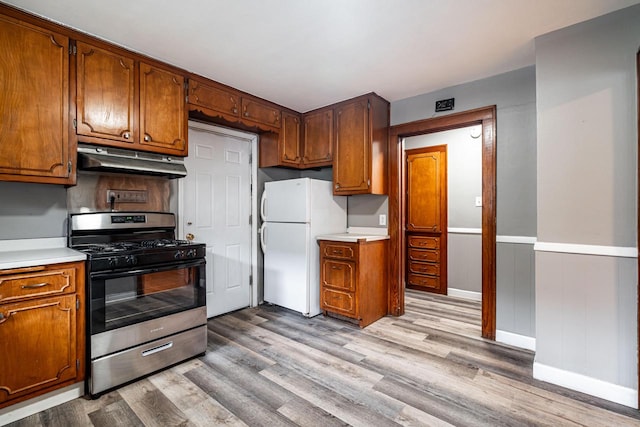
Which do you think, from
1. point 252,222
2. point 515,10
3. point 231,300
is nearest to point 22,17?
point 252,222

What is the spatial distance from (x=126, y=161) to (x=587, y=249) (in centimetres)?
334

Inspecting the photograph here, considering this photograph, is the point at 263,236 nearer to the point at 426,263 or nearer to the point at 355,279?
the point at 355,279

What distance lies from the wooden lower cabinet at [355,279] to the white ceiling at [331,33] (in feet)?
5.58

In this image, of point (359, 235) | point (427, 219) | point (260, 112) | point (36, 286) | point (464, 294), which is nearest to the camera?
point (36, 286)

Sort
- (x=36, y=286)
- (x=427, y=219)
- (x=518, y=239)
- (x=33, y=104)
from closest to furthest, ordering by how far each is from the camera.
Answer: (x=36, y=286), (x=33, y=104), (x=518, y=239), (x=427, y=219)

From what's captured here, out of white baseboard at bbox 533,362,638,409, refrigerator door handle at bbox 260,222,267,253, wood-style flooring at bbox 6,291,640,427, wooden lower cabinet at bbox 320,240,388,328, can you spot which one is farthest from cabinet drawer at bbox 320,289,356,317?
white baseboard at bbox 533,362,638,409

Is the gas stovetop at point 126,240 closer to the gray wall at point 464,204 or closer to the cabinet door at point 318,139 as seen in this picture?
the cabinet door at point 318,139

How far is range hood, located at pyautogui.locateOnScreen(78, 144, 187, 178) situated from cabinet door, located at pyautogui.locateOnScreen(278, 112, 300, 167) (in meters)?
1.25

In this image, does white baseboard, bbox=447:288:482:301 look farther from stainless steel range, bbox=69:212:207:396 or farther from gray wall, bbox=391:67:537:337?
stainless steel range, bbox=69:212:207:396

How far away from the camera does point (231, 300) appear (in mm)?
3496

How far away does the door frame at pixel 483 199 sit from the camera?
9.10ft

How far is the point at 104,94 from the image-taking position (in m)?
2.23

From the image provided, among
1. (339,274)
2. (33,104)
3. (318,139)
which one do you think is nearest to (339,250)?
(339,274)

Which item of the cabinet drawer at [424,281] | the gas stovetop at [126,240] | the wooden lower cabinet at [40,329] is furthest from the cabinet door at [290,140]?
the cabinet drawer at [424,281]
